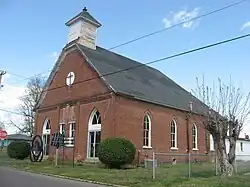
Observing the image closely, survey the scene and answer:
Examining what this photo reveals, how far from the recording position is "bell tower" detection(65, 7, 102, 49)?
31578 mm

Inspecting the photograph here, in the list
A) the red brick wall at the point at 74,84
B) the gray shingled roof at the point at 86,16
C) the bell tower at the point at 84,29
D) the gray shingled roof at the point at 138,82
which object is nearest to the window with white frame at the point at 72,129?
the red brick wall at the point at 74,84

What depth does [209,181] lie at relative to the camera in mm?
14508

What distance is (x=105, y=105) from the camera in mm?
26078

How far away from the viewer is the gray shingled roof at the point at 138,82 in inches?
1073

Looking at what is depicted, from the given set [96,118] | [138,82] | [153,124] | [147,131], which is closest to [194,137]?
[153,124]

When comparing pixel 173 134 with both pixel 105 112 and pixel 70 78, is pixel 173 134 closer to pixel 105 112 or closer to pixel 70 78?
pixel 105 112

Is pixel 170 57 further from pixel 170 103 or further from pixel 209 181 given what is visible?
pixel 170 103

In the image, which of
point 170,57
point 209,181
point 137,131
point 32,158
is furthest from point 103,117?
point 209,181

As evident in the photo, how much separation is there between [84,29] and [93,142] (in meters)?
11.4

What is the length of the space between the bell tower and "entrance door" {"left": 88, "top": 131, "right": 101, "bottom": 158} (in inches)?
363

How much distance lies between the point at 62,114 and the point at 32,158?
489cm

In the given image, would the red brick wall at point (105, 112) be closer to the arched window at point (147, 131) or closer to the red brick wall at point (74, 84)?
the red brick wall at point (74, 84)

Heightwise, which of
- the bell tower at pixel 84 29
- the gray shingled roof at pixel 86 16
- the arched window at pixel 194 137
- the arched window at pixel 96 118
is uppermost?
the gray shingled roof at pixel 86 16

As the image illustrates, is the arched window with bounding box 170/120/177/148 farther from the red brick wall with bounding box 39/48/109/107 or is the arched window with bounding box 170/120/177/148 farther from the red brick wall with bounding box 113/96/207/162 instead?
the red brick wall with bounding box 39/48/109/107
